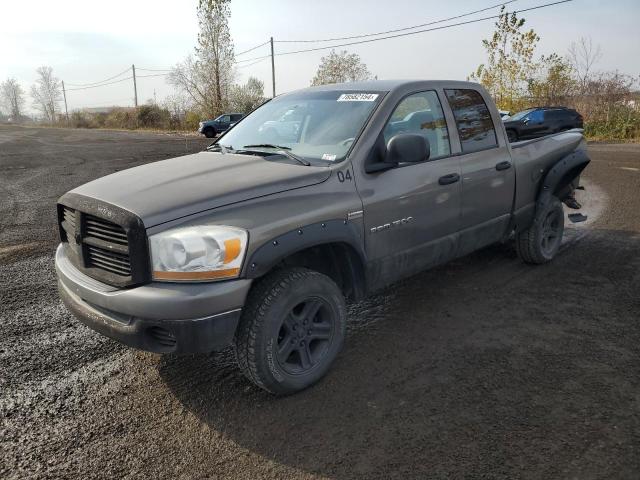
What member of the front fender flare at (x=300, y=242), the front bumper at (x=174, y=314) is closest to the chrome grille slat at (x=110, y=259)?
the front bumper at (x=174, y=314)

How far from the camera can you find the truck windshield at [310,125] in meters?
3.55

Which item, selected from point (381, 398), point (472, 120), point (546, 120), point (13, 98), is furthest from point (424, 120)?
point (13, 98)

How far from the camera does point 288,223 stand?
2.94 metres

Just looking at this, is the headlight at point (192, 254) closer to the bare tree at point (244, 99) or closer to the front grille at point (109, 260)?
the front grille at point (109, 260)

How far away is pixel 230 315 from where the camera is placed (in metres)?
2.72

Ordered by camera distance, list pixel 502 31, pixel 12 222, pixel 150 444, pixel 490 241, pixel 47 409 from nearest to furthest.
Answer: pixel 150 444 → pixel 47 409 → pixel 490 241 → pixel 12 222 → pixel 502 31

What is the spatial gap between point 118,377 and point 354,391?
1531 millimetres

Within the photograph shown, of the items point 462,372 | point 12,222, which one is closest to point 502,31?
point 12,222

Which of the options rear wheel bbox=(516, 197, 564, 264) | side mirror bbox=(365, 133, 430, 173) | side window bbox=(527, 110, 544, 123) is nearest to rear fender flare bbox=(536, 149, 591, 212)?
rear wheel bbox=(516, 197, 564, 264)

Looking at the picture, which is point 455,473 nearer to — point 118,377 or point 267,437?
point 267,437

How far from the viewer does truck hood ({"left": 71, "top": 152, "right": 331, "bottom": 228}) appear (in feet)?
9.14

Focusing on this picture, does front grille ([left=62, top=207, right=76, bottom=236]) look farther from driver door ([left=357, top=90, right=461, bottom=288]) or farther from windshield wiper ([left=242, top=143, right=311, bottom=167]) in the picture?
driver door ([left=357, top=90, right=461, bottom=288])

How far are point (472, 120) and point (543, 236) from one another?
1694mm

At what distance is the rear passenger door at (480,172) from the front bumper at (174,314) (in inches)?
89.5
